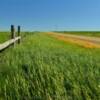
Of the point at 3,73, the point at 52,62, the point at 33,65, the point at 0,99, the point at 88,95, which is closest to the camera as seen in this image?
the point at 0,99

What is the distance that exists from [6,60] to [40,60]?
822mm

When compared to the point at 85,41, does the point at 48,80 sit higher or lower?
higher

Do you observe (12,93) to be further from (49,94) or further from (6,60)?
(6,60)

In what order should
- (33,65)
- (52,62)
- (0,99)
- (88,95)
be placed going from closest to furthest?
1. (0,99)
2. (88,95)
3. (33,65)
4. (52,62)

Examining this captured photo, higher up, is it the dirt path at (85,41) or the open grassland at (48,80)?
the open grassland at (48,80)

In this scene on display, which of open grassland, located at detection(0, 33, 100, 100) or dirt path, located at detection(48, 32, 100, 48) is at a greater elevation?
open grassland, located at detection(0, 33, 100, 100)

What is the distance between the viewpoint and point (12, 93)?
6.11 meters

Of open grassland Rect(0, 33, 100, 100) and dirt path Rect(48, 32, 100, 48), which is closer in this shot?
open grassland Rect(0, 33, 100, 100)

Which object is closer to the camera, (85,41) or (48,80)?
(48,80)

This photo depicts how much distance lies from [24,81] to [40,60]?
1.83 metres

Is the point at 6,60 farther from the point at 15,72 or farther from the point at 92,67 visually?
the point at 92,67

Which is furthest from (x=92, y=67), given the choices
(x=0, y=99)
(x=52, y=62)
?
(x=0, y=99)

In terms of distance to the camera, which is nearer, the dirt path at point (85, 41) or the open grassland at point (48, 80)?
the open grassland at point (48, 80)

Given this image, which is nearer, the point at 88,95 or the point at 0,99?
the point at 0,99
